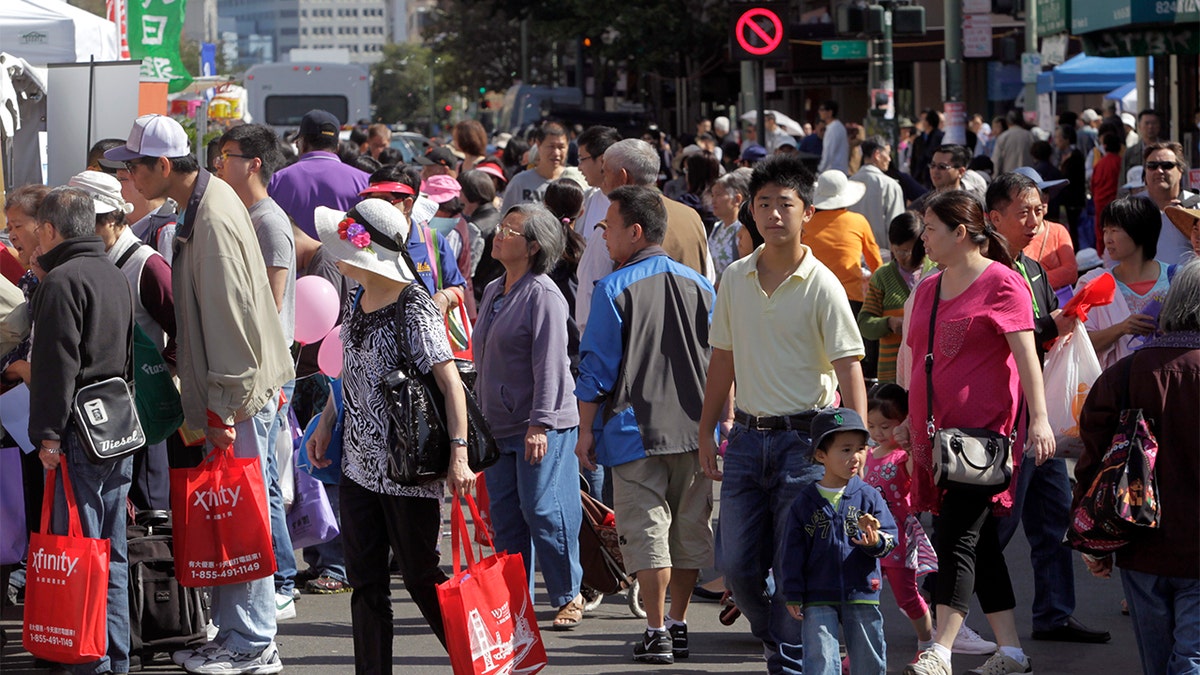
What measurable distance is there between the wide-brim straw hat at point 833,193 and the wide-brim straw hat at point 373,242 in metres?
4.52

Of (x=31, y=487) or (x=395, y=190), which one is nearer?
(x=31, y=487)

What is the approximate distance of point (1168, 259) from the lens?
9.13 metres

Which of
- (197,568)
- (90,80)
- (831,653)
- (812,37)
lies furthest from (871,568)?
(812,37)

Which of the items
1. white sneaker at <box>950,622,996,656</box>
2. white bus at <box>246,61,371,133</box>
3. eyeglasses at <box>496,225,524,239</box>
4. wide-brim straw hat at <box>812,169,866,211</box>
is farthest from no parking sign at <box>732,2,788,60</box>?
white bus at <box>246,61,371,133</box>

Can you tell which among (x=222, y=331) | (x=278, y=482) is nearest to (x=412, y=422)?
(x=222, y=331)

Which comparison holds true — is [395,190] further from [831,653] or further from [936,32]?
[936,32]

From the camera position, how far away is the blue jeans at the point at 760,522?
5.78m

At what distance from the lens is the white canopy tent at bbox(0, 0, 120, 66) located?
12547 millimetres

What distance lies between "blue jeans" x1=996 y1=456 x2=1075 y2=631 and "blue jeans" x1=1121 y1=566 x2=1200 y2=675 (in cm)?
173

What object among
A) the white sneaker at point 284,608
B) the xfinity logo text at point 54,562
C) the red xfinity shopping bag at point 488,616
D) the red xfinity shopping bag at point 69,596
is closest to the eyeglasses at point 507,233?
the red xfinity shopping bag at point 488,616

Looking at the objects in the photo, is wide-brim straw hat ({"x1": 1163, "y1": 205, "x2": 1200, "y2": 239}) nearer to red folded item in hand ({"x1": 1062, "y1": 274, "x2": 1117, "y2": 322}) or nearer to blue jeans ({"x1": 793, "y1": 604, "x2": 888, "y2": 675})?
red folded item in hand ({"x1": 1062, "y1": 274, "x2": 1117, "y2": 322})

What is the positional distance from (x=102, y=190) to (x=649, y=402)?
2.39m

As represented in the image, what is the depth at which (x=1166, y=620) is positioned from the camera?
505cm

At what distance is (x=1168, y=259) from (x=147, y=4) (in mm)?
13060
